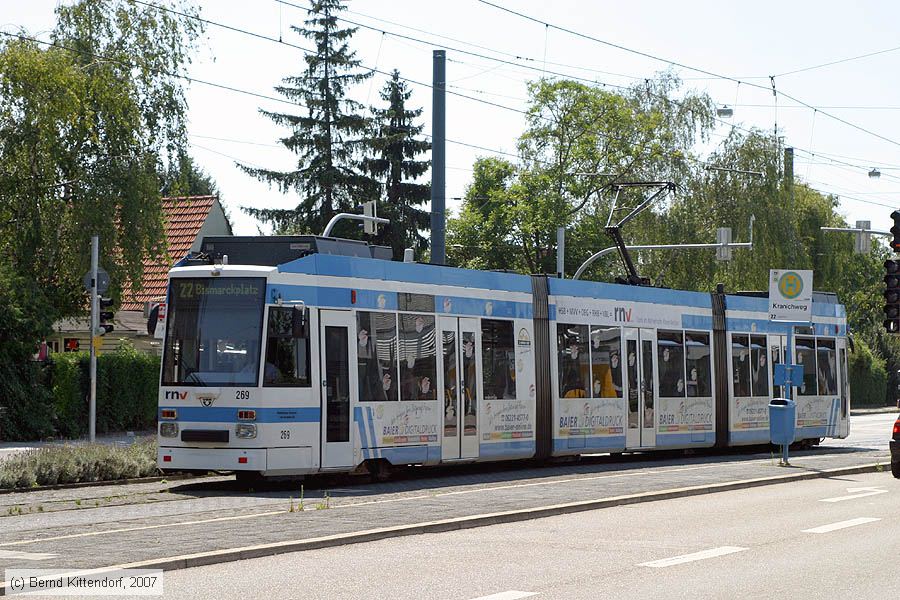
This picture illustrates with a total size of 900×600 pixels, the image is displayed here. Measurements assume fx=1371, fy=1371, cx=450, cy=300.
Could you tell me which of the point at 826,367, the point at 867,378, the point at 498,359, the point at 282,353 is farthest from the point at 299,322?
the point at 867,378

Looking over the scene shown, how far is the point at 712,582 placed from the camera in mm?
9797

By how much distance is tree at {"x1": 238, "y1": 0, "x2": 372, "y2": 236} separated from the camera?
192 ft

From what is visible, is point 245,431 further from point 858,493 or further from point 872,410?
point 872,410

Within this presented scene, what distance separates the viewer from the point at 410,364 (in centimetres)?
1917

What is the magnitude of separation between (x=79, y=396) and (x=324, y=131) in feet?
94.4

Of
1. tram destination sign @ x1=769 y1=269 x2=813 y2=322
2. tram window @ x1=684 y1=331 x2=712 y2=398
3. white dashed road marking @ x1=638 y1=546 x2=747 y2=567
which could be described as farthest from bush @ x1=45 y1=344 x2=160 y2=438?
white dashed road marking @ x1=638 y1=546 x2=747 y2=567

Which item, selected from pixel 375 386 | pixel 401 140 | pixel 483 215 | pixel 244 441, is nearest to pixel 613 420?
pixel 375 386

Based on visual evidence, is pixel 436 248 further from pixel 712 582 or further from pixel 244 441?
pixel 712 582

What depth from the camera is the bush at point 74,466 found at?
733 inches

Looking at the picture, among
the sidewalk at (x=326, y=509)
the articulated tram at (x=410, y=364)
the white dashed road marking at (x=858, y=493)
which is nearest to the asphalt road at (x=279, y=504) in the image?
the sidewalk at (x=326, y=509)

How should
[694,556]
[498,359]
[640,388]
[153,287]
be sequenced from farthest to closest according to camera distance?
[153,287] → [640,388] → [498,359] → [694,556]

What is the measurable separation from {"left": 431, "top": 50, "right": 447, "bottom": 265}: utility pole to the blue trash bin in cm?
627

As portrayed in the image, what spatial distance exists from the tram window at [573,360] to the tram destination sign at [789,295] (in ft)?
10.4

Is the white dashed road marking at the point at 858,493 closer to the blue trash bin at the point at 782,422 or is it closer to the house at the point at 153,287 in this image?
the blue trash bin at the point at 782,422
